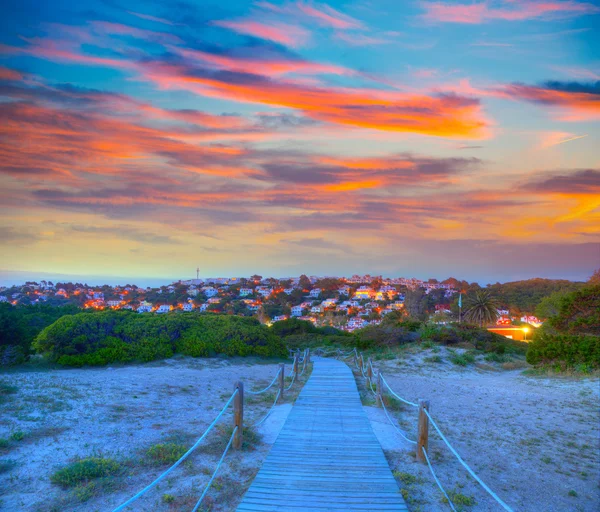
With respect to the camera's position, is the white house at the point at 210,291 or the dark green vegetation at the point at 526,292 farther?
the white house at the point at 210,291

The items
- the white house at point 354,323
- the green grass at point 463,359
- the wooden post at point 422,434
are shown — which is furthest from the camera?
the white house at point 354,323

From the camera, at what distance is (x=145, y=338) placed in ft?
61.5

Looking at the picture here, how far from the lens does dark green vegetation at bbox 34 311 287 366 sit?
16766mm

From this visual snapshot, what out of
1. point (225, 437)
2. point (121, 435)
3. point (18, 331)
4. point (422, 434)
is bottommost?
point (225, 437)

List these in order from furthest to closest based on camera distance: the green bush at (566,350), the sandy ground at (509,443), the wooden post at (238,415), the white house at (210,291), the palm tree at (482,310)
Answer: the white house at (210,291), the palm tree at (482,310), the green bush at (566,350), the wooden post at (238,415), the sandy ground at (509,443)

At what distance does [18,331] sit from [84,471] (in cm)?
1461

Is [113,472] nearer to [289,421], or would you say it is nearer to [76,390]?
[289,421]

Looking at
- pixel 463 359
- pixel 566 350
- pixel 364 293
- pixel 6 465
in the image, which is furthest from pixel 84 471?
pixel 364 293

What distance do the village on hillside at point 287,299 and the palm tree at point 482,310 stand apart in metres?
2.12

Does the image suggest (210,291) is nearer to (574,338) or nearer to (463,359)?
(463,359)

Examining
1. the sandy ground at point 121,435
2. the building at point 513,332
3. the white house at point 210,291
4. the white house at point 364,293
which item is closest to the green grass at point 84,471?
the sandy ground at point 121,435

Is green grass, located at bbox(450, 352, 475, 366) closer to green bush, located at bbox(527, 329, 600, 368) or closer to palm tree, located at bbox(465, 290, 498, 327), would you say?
green bush, located at bbox(527, 329, 600, 368)

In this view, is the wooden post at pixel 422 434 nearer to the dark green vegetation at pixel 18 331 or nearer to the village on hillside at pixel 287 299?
the dark green vegetation at pixel 18 331

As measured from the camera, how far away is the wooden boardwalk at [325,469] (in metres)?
5.39
